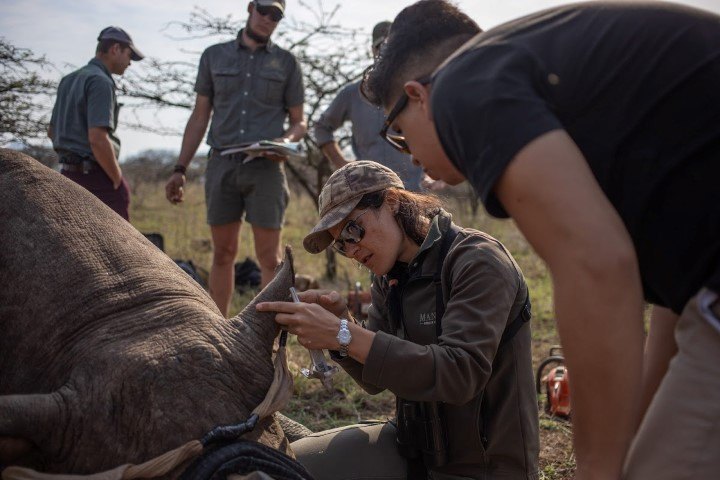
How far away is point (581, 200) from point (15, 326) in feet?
6.09

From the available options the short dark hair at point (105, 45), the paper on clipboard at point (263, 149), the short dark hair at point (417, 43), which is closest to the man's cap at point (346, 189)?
the short dark hair at point (417, 43)

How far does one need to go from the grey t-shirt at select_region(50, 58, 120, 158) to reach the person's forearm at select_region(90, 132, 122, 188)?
106 mm

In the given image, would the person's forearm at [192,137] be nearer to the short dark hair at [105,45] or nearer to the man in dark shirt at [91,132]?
the man in dark shirt at [91,132]

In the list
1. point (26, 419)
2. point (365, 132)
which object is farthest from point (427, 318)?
point (365, 132)

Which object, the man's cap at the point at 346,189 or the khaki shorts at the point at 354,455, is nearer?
the man's cap at the point at 346,189

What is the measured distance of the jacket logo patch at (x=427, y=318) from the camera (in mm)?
3041

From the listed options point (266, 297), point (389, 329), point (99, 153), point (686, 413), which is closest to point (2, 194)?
point (266, 297)

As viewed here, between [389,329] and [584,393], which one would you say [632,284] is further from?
[389,329]

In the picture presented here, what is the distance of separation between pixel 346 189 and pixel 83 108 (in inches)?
145

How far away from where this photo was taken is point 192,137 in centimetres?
654

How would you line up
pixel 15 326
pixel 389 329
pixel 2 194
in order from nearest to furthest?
pixel 15 326 < pixel 2 194 < pixel 389 329

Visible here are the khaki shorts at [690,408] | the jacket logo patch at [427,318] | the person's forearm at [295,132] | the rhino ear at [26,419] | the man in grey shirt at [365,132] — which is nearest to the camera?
the khaki shorts at [690,408]

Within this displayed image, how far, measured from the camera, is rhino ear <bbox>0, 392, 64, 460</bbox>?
194cm

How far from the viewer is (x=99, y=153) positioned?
19.1 feet
